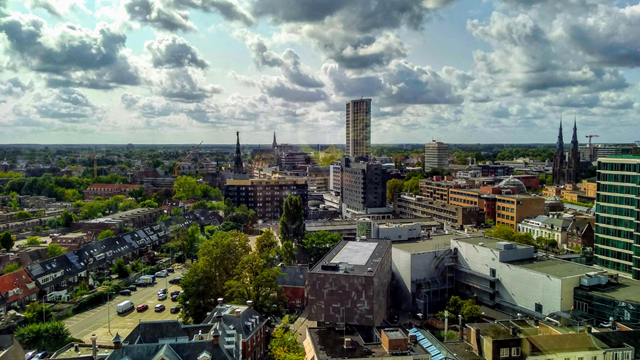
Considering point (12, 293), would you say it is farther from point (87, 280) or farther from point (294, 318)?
point (294, 318)

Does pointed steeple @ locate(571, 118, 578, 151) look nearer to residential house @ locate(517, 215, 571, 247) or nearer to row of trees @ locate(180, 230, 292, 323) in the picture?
residential house @ locate(517, 215, 571, 247)

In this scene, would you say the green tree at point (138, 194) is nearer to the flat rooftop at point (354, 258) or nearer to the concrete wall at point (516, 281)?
the flat rooftop at point (354, 258)

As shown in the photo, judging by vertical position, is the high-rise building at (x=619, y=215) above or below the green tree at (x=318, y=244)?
above

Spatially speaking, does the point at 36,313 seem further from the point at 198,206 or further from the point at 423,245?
the point at 198,206

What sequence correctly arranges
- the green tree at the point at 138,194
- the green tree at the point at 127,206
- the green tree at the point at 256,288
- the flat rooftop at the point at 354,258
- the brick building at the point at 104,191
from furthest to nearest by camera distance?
the brick building at the point at 104,191, the green tree at the point at 138,194, the green tree at the point at 127,206, the green tree at the point at 256,288, the flat rooftop at the point at 354,258

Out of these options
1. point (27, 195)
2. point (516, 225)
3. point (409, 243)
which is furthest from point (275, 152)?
point (409, 243)

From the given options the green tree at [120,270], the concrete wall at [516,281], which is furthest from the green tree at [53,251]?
the concrete wall at [516,281]
